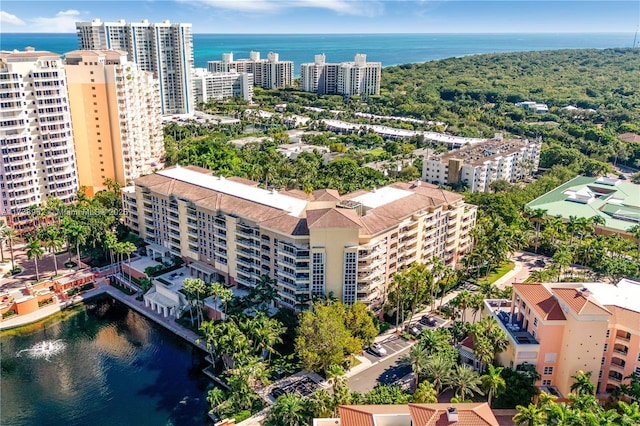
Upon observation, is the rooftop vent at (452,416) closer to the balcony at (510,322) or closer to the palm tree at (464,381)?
the palm tree at (464,381)

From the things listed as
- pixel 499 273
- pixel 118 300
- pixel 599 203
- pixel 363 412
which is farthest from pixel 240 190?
pixel 599 203

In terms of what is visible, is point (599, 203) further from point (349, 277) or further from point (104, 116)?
point (104, 116)

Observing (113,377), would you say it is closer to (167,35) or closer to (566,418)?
(566,418)

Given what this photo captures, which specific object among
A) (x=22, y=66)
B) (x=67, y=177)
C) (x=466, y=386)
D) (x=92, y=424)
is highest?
(x=22, y=66)

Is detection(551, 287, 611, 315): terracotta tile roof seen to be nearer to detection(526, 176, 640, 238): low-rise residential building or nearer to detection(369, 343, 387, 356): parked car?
detection(369, 343, 387, 356): parked car

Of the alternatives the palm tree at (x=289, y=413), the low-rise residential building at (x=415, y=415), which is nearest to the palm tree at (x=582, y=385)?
the low-rise residential building at (x=415, y=415)

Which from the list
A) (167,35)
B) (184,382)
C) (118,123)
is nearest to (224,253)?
(184,382)

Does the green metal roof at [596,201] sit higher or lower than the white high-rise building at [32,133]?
lower
